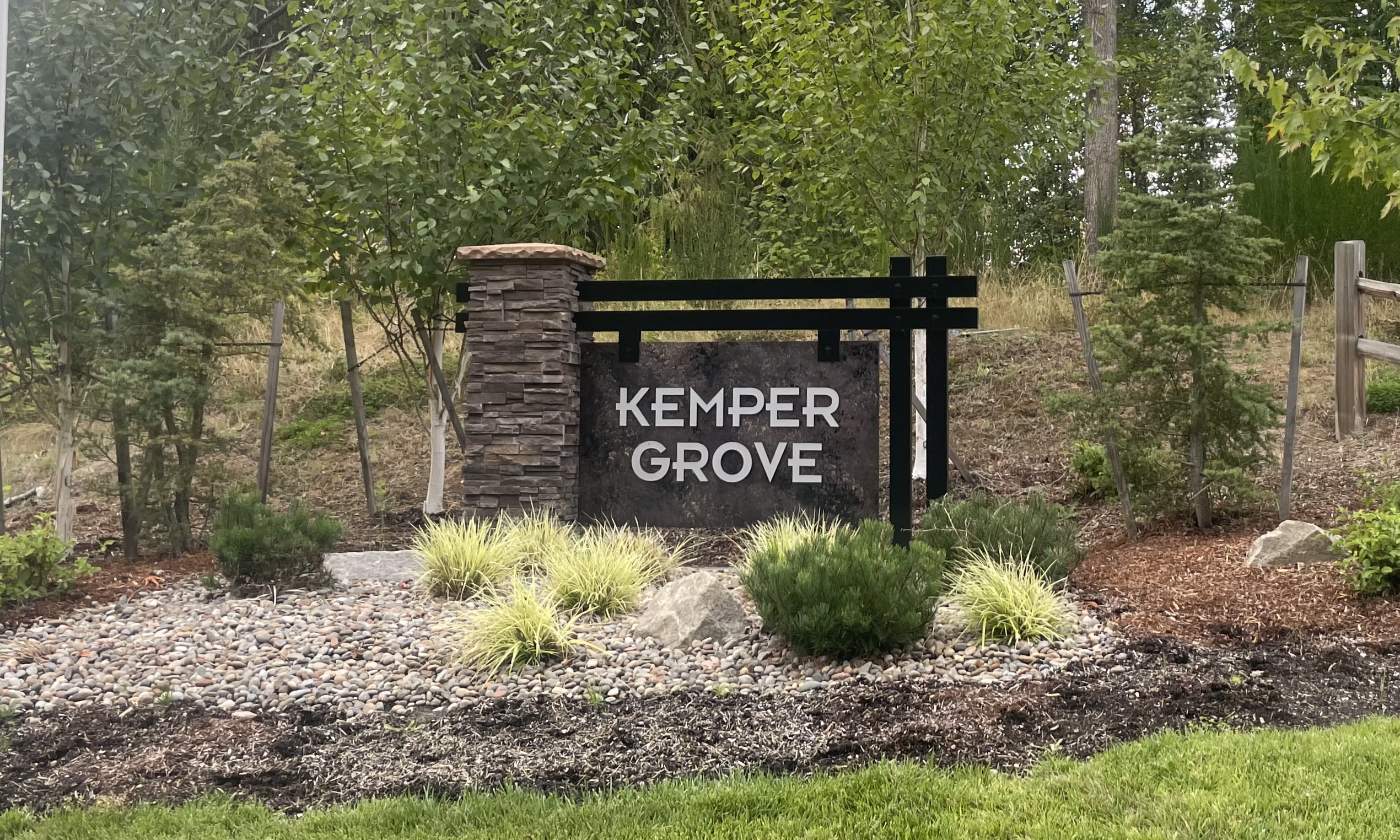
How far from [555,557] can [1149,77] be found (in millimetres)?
14782

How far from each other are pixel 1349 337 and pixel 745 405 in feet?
16.9

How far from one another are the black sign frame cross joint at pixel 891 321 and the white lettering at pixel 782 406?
10.4 inches

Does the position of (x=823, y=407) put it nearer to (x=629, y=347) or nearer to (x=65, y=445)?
(x=629, y=347)

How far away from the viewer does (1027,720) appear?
3641 mm

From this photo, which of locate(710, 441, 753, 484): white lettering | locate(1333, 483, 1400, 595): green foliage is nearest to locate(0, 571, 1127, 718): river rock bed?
locate(1333, 483, 1400, 595): green foliage

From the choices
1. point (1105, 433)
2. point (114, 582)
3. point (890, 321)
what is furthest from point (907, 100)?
point (114, 582)

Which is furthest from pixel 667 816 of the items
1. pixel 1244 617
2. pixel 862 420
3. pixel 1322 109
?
pixel 1322 109

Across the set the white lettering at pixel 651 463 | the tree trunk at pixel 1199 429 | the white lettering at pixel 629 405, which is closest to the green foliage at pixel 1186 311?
the tree trunk at pixel 1199 429

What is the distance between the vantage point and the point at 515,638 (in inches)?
175

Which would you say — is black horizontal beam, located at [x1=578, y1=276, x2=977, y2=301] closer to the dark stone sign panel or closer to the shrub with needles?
the dark stone sign panel

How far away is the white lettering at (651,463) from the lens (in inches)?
267

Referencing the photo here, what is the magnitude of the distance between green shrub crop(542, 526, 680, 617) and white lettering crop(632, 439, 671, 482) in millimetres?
1201

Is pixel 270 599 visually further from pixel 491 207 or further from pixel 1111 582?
pixel 1111 582

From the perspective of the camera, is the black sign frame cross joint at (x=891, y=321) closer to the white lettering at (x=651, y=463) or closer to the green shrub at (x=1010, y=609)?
the white lettering at (x=651, y=463)
